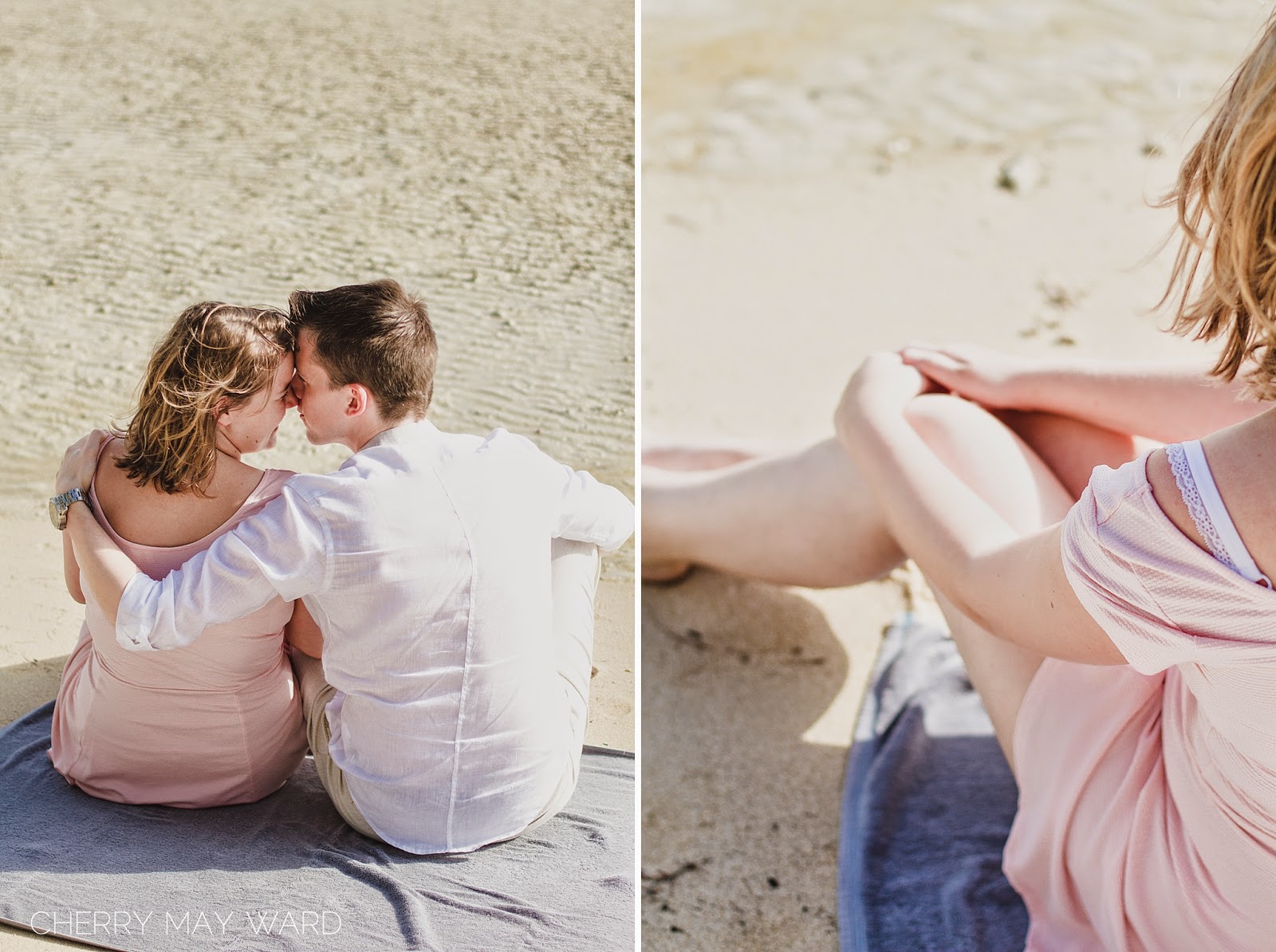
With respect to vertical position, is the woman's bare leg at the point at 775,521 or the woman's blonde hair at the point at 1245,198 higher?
the woman's blonde hair at the point at 1245,198

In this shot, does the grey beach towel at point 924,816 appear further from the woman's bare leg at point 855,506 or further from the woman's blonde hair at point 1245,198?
the woman's blonde hair at point 1245,198

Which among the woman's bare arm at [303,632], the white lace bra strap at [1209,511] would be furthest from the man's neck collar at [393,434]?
the white lace bra strap at [1209,511]

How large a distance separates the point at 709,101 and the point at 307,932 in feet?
12.2

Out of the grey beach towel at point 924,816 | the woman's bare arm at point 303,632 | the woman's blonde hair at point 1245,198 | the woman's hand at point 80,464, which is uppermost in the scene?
the woman's blonde hair at point 1245,198

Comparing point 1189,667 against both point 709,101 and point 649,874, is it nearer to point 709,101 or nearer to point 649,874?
point 649,874

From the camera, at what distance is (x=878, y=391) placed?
67.8 inches

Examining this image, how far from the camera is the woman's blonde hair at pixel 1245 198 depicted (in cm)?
A: 102

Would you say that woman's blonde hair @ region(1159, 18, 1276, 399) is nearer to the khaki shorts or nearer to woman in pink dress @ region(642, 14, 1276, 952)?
woman in pink dress @ region(642, 14, 1276, 952)

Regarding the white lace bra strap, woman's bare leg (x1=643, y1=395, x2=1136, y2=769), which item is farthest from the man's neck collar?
the white lace bra strap

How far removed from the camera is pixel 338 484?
138 centimetres

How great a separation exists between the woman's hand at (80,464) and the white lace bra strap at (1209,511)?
118cm

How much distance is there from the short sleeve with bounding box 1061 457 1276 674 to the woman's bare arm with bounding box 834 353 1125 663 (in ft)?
0.20

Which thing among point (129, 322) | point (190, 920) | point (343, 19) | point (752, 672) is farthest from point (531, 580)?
point (343, 19)

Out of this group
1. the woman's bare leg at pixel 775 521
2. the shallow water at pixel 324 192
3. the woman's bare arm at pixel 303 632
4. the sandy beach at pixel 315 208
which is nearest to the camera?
the woman's bare arm at pixel 303 632
